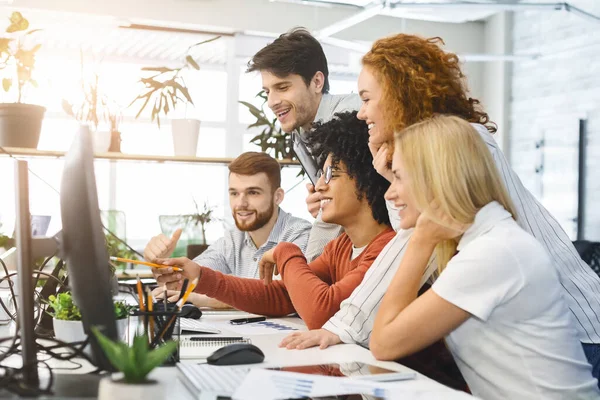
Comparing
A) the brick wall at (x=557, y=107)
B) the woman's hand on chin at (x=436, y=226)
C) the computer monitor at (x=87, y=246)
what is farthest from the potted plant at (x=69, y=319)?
the brick wall at (x=557, y=107)

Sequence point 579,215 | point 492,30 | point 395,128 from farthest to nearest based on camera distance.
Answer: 1. point 492,30
2. point 579,215
3. point 395,128

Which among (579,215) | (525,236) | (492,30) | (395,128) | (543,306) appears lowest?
(579,215)

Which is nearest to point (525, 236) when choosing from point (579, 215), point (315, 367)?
point (315, 367)

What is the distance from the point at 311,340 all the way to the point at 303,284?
0.87 ft

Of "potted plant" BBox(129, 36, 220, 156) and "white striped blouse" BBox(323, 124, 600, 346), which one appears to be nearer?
"white striped blouse" BBox(323, 124, 600, 346)

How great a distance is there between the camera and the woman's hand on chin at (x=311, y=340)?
Answer: 130 cm

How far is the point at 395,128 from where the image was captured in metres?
1.59

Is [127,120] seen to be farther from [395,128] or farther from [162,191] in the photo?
[395,128]

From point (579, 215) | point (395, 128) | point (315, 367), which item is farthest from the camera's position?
point (579, 215)

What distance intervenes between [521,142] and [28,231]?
7130 mm

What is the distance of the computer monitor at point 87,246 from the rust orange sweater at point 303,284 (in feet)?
2.18

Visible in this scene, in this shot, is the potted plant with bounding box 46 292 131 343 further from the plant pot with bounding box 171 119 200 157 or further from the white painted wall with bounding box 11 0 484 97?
the white painted wall with bounding box 11 0 484 97

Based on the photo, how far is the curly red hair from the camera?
5.14 ft

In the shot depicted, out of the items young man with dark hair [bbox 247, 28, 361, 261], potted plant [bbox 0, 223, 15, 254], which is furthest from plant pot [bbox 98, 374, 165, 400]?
potted plant [bbox 0, 223, 15, 254]
